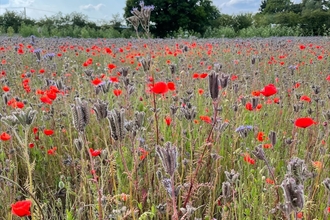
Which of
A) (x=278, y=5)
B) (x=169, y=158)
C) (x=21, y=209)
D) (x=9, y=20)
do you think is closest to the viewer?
(x=169, y=158)

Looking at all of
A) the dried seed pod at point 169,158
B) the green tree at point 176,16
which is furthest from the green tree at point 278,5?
the dried seed pod at point 169,158

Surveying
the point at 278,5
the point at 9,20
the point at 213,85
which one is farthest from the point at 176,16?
the point at 278,5

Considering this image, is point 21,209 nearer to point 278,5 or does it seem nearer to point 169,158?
point 169,158

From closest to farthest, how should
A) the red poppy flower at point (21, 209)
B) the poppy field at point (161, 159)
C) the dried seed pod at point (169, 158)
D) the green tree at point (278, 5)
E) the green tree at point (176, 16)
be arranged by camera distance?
the dried seed pod at point (169, 158) → the red poppy flower at point (21, 209) → the poppy field at point (161, 159) → the green tree at point (176, 16) → the green tree at point (278, 5)

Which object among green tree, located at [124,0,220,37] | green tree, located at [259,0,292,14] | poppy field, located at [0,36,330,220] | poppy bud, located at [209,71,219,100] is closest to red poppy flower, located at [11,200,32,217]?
poppy field, located at [0,36,330,220]

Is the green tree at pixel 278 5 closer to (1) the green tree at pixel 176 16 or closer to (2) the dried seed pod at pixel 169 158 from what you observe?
(1) the green tree at pixel 176 16

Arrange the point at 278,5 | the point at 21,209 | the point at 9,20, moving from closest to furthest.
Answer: the point at 21,209 → the point at 9,20 → the point at 278,5

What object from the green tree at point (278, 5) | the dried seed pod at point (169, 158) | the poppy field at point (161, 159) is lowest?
the poppy field at point (161, 159)

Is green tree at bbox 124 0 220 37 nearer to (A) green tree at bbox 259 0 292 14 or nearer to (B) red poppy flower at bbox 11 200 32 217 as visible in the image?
(B) red poppy flower at bbox 11 200 32 217

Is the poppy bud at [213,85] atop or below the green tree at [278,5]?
below

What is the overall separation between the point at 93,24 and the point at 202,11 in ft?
28.9

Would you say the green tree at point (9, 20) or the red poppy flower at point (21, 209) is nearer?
the red poppy flower at point (21, 209)

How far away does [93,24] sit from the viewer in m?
30.4

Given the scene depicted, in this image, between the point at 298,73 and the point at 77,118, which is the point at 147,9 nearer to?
the point at 77,118
